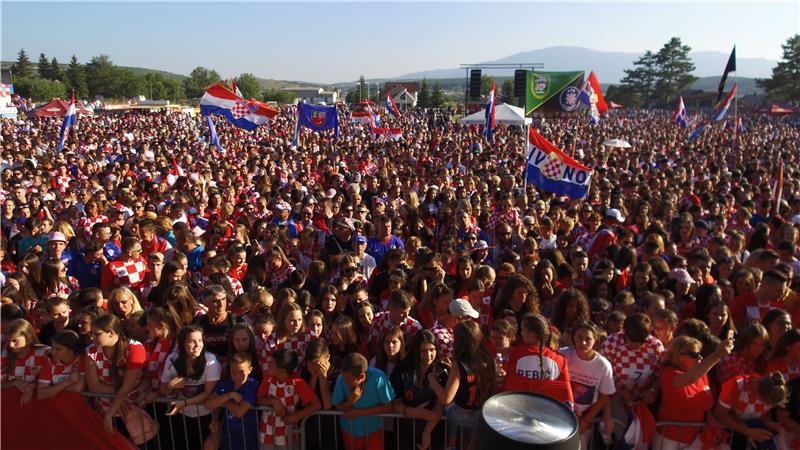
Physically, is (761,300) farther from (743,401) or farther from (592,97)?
(592,97)

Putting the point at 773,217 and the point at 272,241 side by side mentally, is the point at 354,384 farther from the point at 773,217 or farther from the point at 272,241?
the point at 773,217

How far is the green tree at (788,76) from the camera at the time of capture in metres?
63.0

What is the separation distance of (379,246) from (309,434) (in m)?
3.13

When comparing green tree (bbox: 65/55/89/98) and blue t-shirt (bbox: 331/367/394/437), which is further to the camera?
green tree (bbox: 65/55/89/98)

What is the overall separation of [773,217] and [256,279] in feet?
24.2

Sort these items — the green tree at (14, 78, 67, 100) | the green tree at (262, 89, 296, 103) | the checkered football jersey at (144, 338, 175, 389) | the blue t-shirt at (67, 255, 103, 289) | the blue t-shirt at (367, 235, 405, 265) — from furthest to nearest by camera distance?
the green tree at (262, 89, 296, 103)
the green tree at (14, 78, 67, 100)
the blue t-shirt at (367, 235, 405, 265)
the blue t-shirt at (67, 255, 103, 289)
the checkered football jersey at (144, 338, 175, 389)

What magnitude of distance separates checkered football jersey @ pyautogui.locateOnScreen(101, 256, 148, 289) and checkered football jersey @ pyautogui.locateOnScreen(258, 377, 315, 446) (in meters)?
2.68

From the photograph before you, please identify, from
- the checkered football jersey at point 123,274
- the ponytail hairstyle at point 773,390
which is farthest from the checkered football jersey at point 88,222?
the ponytail hairstyle at point 773,390

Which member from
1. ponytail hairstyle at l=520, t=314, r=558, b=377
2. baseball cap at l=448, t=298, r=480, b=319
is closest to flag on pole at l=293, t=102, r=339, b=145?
baseball cap at l=448, t=298, r=480, b=319

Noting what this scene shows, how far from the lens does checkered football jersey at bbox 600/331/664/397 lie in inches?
143

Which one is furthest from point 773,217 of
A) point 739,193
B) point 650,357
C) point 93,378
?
point 93,378

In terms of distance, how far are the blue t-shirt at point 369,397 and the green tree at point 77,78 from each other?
9039 centimetres

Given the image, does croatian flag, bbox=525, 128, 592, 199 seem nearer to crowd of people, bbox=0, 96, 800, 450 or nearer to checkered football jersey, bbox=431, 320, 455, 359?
crowd of people, bbox=0, 96, 800, 450

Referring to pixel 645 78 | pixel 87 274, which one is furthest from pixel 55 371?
pixel 645 78
